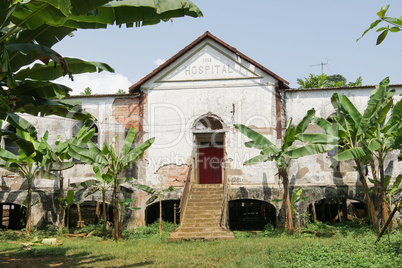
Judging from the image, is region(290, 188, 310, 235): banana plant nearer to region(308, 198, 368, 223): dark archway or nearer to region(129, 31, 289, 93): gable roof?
region(308, 198, 368, 223): dark archway

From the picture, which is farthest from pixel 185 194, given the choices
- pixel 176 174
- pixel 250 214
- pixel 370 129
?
pixel 250 214

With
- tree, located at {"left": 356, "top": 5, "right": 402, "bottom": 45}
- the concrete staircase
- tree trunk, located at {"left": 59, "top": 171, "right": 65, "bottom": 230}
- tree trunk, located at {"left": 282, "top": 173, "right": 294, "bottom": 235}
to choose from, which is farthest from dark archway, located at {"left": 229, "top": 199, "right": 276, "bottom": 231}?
tree, located at {"left": 356, "top": 5, "right": 402, "bottom": 45}

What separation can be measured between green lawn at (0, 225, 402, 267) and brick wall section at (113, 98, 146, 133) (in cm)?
483

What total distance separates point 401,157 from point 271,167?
4600mm

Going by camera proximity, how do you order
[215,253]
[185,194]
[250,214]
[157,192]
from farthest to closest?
[250,214]
[157,192]
[185,194]
[215,253]

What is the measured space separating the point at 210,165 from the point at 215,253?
8693 mm

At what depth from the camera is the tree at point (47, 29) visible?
602 cm

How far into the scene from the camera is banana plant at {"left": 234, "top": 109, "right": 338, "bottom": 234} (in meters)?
12.9

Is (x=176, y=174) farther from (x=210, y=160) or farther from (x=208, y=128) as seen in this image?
(x=210, y=160)

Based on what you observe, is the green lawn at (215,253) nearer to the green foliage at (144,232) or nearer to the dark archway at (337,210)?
the green foliage at (144,232)

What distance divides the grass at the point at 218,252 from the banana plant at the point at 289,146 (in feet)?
5.25

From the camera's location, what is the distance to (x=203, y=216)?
14570 millimetres

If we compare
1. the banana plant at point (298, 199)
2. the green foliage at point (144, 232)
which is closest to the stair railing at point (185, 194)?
the green foliage at point (144, 232)

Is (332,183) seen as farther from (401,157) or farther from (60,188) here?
(60,188)
